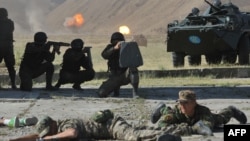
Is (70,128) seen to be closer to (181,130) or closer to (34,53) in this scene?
(181,130)

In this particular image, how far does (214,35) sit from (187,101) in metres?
13.7

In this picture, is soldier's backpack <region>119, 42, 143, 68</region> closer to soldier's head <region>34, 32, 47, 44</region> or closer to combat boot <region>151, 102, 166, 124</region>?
soldier's head <region>34, 32, 47, 44</region>

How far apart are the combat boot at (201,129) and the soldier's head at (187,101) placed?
19 centimetres

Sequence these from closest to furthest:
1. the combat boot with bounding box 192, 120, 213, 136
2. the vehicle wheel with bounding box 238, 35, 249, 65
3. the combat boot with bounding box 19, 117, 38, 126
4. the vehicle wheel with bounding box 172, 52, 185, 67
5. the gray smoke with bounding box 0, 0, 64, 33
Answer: the combat boot with bounding box 192, 120, 213, 136, the combat boot with bounding box 19, 117, 38, 126, the vehicle wheel with bounding box 238, 35, 249, 65, the vehicle wheel with bounding box 172, 52, 185, 67, the gray smoke with bounding box 0, 0, 64, 33

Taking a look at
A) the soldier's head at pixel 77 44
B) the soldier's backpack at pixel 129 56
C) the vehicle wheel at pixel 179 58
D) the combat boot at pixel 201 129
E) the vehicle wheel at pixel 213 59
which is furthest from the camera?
the vehicle wheel at pixel 213 59

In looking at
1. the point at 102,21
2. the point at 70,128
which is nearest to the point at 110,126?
the point at 70,128

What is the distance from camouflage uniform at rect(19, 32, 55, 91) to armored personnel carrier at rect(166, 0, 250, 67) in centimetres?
760

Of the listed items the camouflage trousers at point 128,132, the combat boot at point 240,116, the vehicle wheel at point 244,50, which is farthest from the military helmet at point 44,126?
the vehicle wheel at point 244,50

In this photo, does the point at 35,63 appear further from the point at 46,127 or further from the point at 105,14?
the point at 105,14

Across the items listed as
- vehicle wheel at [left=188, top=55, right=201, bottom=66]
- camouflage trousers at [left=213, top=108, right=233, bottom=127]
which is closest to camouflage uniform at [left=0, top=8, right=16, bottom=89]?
camouflage trousers at [left=213, top=108, right=233, bottom=127]

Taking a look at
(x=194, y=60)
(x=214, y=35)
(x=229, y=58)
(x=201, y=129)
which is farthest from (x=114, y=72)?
(x=194, y=60)

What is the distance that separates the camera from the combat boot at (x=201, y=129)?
7.41 m

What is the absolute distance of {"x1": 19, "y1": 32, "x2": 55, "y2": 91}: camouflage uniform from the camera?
577 inches

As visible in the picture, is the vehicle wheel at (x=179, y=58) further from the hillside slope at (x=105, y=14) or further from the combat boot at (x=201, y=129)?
the hillside slope at (x=105, y=14)
